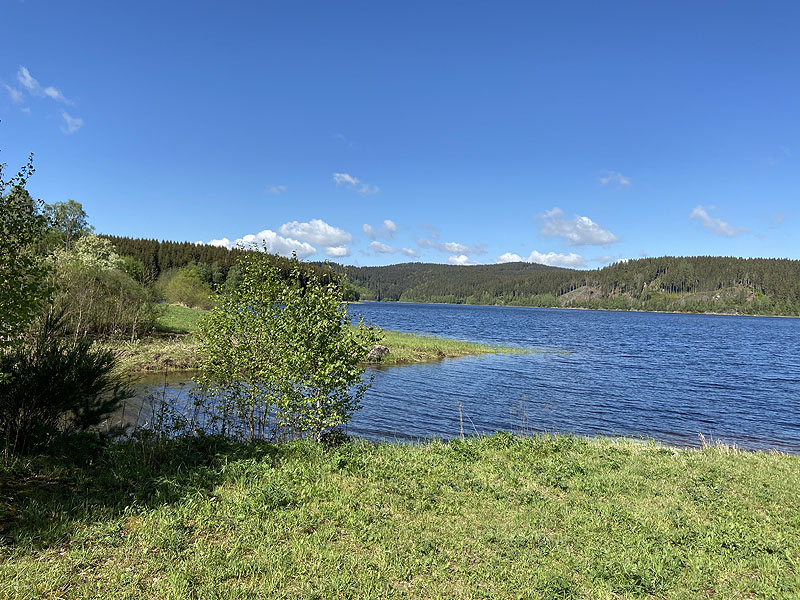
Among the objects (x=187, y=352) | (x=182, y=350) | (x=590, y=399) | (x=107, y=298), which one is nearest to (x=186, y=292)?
(x=107, y=298)

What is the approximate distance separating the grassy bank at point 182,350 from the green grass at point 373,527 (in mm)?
7608

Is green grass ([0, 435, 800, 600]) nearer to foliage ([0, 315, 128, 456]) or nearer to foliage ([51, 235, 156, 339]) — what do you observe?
foliage ([0, 315, 128, 456])

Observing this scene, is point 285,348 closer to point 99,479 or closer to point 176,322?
point 99,479

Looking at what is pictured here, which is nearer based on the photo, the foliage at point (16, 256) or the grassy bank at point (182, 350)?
the foliage at point (16, 256)

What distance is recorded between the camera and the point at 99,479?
829 cm

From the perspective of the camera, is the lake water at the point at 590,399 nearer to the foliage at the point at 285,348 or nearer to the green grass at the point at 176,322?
the foliage at the point at 285,348

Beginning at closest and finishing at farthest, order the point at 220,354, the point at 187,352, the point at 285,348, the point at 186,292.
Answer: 1. the point at 285,348
2. the point at 220,354
3. the point at 187,352
4. the point at 186,292

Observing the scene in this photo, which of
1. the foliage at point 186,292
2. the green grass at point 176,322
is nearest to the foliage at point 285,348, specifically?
the green grass at point 176,322

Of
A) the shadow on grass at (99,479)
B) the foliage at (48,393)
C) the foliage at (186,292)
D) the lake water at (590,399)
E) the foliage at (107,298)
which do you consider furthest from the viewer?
the foliage at (186,292)

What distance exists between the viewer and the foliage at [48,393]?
913 centimetres

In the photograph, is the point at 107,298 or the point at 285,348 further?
the point at 107,298

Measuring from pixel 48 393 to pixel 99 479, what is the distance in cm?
242

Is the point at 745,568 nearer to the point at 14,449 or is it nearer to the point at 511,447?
the point at 511,447

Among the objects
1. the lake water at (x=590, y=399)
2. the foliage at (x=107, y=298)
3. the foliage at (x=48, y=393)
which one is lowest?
the lake water at (x=590, y=399)
